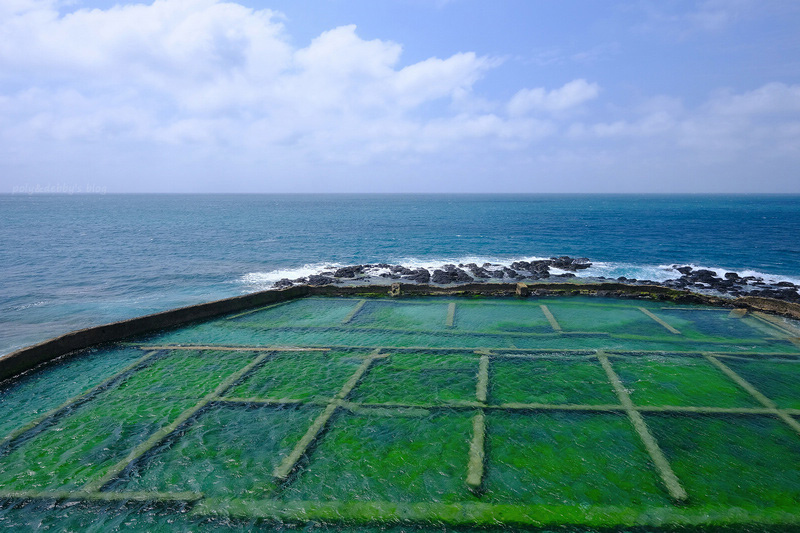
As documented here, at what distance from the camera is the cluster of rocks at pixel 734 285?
2673 centimetres

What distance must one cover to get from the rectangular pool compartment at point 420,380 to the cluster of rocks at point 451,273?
53.7 feet

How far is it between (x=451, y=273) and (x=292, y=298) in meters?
14.0

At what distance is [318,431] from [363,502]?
8.54 feet

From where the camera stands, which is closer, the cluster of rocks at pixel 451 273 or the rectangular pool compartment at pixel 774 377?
the rectangular pool compartment at pixel 774 377

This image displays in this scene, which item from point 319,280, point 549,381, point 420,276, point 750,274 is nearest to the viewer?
point 549,381

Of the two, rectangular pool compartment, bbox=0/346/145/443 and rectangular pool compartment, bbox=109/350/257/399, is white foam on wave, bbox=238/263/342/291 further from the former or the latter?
rectangular pool compartment, bbox=109/350/257/399

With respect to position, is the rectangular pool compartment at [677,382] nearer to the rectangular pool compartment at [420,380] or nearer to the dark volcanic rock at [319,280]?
the rectangular pool compartment at [420,380]

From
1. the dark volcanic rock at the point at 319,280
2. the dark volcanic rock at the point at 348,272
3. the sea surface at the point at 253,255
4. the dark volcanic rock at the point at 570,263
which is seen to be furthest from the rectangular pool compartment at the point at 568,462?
the dark volcanic rock at the point at 570,263

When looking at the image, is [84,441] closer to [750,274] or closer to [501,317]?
[501,317]

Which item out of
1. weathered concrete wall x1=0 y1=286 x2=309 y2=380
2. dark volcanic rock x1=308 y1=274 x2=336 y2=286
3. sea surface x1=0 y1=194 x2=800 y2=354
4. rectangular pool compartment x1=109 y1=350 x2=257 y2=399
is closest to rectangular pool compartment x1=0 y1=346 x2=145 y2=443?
weathered concrete wall x1=0 y1=286 x2=309 y2=380

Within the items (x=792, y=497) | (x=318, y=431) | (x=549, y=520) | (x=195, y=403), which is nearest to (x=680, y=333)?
(x=792, y=497)

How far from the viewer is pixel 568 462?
9.05m

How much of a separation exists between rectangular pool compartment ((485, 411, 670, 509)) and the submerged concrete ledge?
1274 cm

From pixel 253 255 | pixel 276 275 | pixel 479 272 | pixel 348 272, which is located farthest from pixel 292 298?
pixel 253 255
